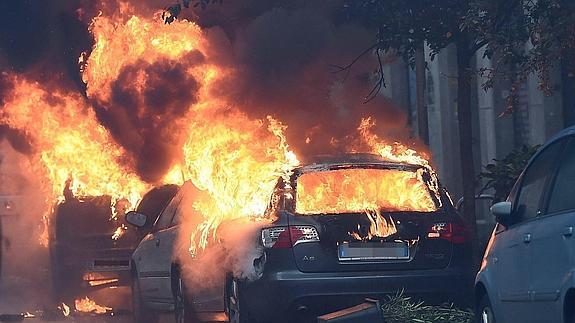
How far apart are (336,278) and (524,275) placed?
2364 mm

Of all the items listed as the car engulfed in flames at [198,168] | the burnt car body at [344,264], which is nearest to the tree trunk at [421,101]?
the car engulfed in flames at [198,168]

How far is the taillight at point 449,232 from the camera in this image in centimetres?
1012

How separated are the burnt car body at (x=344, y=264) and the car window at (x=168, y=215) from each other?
3.10 metres

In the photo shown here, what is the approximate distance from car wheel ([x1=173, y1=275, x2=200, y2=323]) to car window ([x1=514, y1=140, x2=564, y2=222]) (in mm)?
4304

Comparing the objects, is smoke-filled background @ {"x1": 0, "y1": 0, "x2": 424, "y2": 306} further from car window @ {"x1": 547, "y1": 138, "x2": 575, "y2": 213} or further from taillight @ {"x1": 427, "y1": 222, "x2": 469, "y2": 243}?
car window @ {"x1": 547, "y1": 138, "x2": 575, "y2": 213}

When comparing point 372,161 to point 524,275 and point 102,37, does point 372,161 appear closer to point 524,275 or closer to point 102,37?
point 524,275

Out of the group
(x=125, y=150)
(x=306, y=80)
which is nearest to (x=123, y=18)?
(x=125, y=150)

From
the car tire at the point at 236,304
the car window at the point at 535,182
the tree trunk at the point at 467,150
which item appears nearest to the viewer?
the car window at the point at 535,182

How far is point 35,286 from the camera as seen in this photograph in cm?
1886

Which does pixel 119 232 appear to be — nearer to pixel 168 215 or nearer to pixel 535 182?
pixel 168 215

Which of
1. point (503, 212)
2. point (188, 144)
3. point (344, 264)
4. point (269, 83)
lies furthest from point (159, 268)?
point (503, 212)

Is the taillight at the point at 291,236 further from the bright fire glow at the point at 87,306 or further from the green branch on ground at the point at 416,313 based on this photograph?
the bright fire glow at the point at 87,306

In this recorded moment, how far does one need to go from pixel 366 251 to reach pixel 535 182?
2116mm

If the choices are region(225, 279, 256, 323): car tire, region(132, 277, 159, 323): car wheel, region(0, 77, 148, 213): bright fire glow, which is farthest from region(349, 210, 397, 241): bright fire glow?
region(0, 77, 148, 213): bright fire glow
